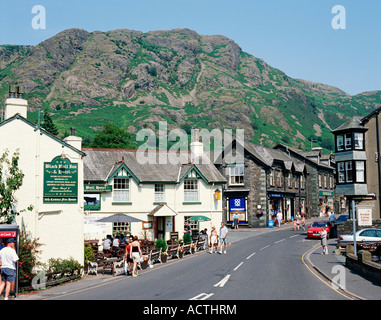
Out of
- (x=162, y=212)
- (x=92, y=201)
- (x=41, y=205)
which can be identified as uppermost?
(x=41, y=205)

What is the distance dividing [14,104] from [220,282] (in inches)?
514

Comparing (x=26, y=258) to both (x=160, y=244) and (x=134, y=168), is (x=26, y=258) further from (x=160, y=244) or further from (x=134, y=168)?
(x=134, y=168)

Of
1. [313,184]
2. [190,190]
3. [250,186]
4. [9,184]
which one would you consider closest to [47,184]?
[9,184]

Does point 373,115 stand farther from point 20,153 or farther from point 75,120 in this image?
point 75,120

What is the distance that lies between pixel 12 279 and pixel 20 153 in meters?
7.29

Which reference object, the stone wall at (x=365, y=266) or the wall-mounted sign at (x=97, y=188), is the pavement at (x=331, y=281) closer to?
the stone wall at (x=365, y=266)

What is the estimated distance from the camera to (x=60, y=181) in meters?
20.9

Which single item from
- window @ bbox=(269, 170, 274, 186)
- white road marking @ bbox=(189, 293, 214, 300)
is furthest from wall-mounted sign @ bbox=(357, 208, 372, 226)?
window @ bbox=(269, 170, 274, 186)

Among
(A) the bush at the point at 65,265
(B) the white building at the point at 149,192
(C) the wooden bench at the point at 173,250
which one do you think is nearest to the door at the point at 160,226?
(B) the white building at the point at 149,192

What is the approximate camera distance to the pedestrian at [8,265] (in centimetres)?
1429

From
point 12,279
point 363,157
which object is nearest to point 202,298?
point 12,279

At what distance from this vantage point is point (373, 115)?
40.8 meters

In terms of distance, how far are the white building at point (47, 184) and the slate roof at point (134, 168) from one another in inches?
Result: 459
